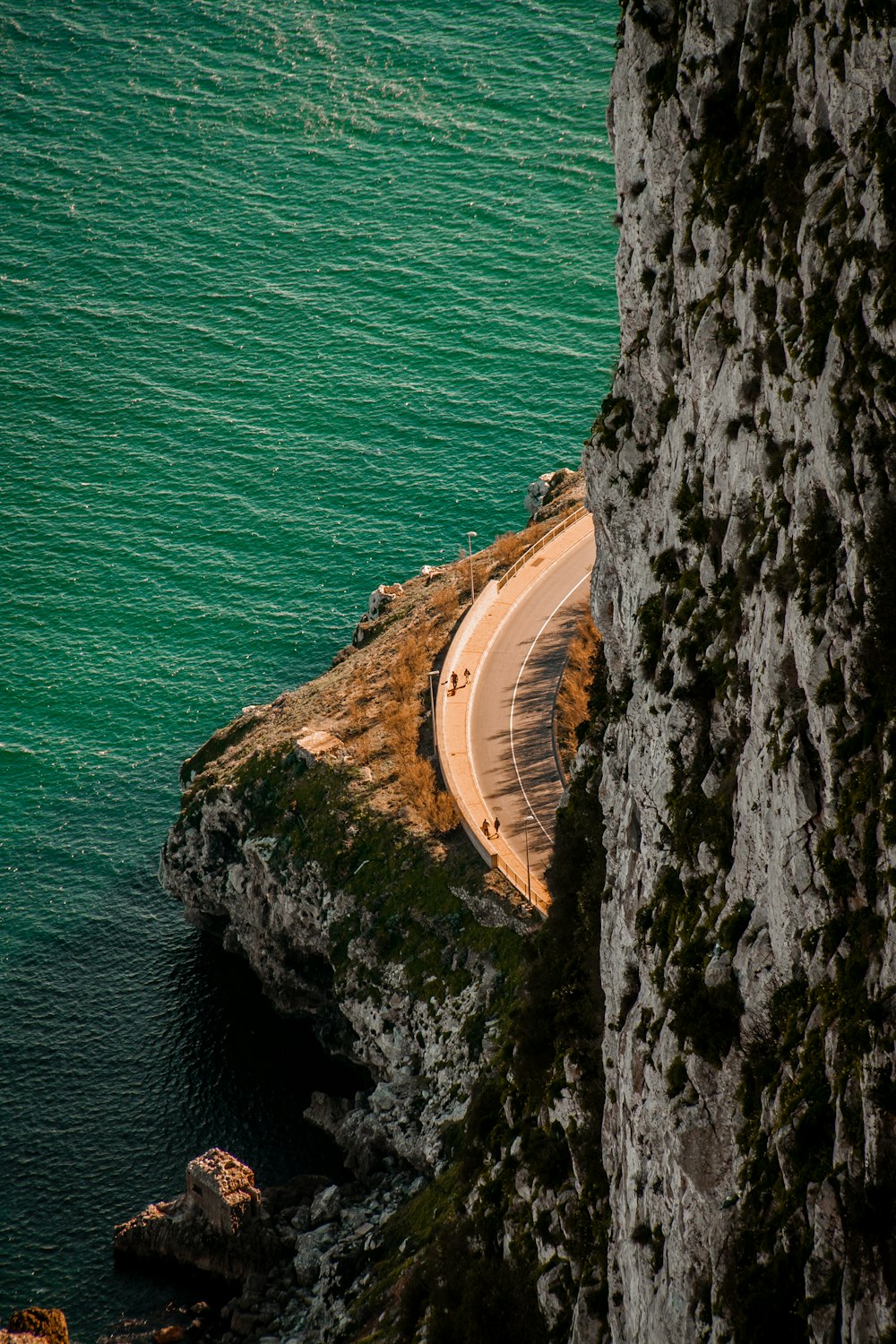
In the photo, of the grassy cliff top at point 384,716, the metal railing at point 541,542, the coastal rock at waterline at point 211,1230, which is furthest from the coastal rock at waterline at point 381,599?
the coastal rock at waterline at point 211,1230

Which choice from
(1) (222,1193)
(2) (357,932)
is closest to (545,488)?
(2) (357,932)

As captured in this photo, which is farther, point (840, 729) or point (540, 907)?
point (540, 907)

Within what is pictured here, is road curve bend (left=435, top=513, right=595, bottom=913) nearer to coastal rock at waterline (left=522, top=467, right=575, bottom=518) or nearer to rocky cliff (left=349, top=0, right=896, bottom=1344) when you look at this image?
coastal rock at waterline (left=522, top=467, right=575, bottom=518)

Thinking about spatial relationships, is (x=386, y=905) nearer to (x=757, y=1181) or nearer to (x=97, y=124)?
(x=757, y=1181)

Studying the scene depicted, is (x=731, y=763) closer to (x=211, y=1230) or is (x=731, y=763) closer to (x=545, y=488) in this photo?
(x=211, y=1230)

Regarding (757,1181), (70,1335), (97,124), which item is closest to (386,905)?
(70,1335)

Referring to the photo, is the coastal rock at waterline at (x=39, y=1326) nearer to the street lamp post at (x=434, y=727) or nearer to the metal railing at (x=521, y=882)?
the metal railing at (x=521, y=882)
